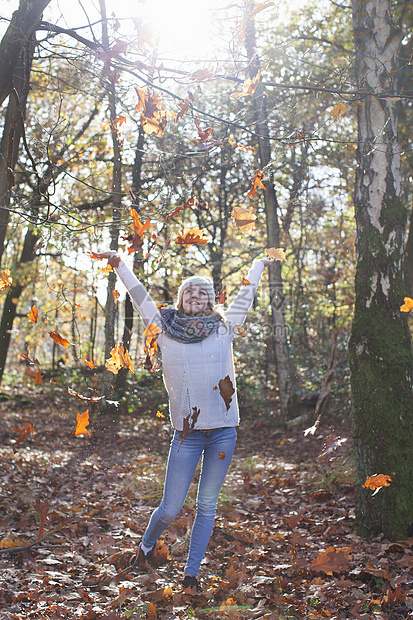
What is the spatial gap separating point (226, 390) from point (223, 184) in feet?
30.8

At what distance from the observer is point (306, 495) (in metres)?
5.07

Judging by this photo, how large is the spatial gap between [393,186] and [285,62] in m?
6.62

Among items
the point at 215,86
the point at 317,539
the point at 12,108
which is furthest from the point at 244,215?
the point at 215,86

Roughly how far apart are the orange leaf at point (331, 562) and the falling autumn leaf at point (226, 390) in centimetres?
126

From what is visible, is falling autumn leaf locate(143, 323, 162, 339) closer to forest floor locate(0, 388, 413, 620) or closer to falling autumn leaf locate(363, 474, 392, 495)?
forest floor locate(0, 388, 413, 620)

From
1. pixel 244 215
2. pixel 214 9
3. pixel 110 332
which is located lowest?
pixel 110 332

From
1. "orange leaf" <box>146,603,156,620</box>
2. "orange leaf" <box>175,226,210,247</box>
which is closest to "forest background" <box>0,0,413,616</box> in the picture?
"orange leaf" <box>175,226,210,247</box>

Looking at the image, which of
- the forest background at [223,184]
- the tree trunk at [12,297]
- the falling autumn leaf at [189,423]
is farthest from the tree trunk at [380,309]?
the tree trunk at [12,297]

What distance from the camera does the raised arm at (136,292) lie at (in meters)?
2.96

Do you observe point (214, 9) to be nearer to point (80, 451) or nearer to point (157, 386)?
point (80, 451)

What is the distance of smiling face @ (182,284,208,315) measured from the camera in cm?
301

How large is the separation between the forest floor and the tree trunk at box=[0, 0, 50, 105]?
10.8ft

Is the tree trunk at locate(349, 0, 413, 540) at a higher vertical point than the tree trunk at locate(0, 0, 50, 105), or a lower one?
lower

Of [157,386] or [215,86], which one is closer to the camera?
[215,86]
